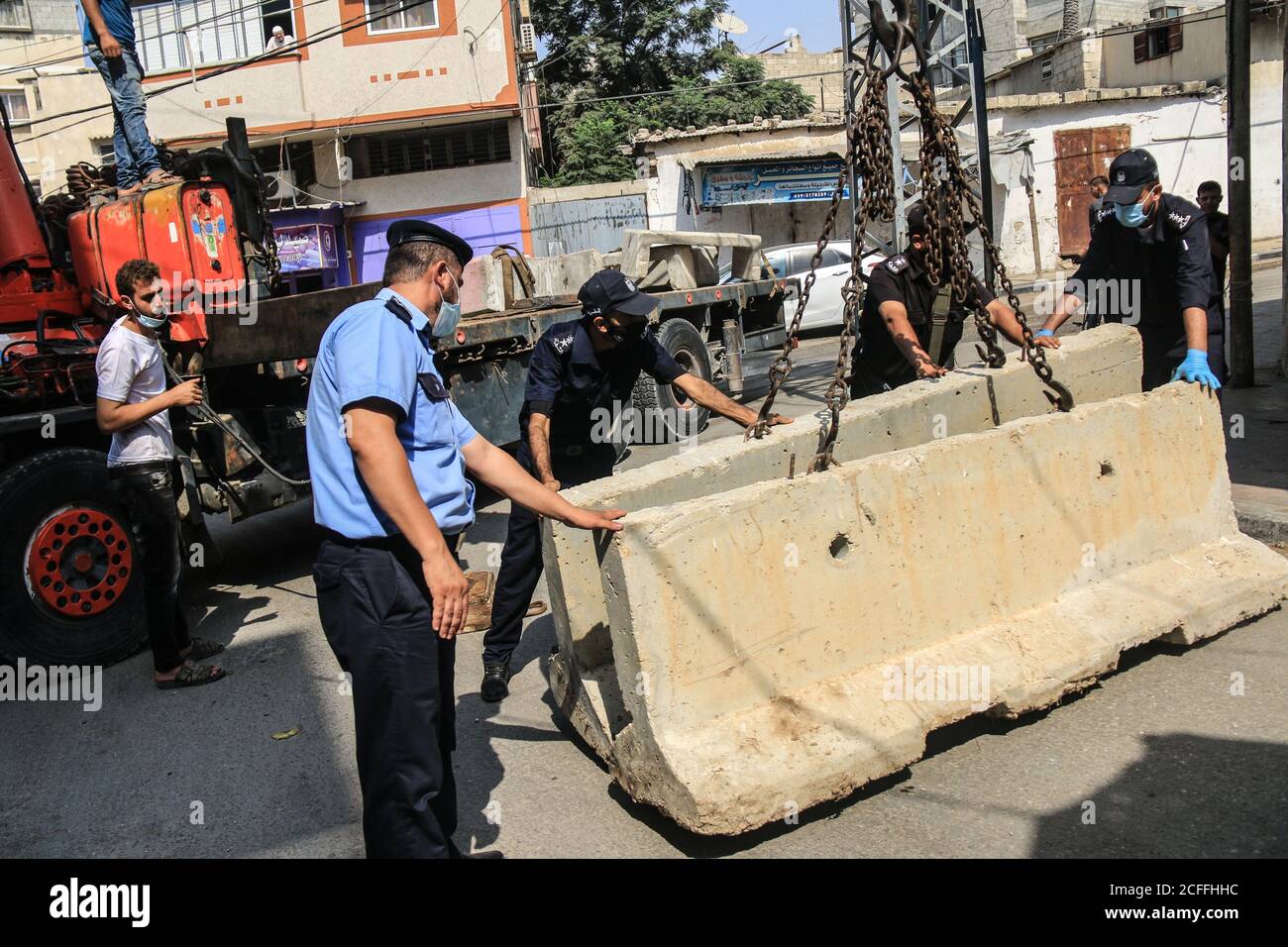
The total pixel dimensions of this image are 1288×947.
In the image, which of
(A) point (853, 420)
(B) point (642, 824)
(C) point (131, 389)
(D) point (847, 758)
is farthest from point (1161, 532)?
(C) point (131, 389)

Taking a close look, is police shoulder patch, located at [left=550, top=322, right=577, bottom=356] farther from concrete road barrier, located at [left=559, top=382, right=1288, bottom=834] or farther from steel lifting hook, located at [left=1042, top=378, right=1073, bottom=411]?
steel lifting hook, located at [left=1042, top=378, right=1073, bottom=411]

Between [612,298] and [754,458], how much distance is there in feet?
3.10

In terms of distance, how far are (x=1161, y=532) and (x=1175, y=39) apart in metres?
29.4

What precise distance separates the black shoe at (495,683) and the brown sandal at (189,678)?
1.50 meters

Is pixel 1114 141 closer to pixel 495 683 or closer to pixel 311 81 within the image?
pixel 311 81

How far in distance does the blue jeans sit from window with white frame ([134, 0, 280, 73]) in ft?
50.4

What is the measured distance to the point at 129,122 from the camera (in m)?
7.22

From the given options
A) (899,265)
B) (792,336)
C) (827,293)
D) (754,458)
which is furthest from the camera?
(827,293)

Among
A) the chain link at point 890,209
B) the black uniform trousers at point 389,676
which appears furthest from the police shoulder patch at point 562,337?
the black uniform trousers at point 389,676

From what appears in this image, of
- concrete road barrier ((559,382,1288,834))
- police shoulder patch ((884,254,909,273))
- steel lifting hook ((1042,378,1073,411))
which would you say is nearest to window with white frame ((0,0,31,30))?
police shoulder patch ((884,254,909,273))

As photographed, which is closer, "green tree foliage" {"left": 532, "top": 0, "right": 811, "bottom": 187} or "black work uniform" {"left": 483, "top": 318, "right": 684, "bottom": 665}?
"black work uniform" {"left": 483, "top": 318, "right": 684, "bottom": 665}

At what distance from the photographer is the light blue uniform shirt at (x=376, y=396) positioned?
264 centimetres

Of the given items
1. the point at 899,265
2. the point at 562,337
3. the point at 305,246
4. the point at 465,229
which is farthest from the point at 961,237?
the point at 305,246

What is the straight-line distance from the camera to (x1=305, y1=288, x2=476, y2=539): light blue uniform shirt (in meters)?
2.64
